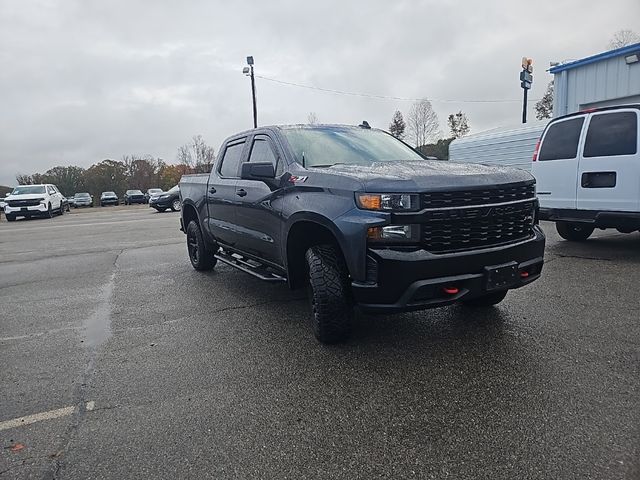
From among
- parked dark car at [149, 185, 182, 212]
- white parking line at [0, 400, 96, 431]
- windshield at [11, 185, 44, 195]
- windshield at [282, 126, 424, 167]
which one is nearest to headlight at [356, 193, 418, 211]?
windshield at [282, 126, 424, 167]

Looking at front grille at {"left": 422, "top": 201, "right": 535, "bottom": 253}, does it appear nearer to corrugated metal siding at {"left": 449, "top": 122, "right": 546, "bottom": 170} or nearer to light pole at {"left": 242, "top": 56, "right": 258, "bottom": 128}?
corrugated metal siding at {"left": 449, "top": 122, "right": 546, "bottom": 170}

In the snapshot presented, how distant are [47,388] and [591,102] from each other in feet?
49.7

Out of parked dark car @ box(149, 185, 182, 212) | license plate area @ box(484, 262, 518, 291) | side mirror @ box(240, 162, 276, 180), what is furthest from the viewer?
parked dark car @ box(149, 185, 182, 212)

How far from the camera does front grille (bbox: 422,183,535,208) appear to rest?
10.4 feet

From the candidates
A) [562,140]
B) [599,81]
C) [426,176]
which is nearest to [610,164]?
[562,140]

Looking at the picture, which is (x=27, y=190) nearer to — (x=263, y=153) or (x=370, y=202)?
(x=263, y=153)

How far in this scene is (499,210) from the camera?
3418mm

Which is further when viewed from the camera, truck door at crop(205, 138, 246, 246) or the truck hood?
truck door at crop(205, 138, 246, 246)

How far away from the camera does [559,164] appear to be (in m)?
6.96

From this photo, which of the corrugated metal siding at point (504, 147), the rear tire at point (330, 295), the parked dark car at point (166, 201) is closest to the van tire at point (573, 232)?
the corrugated metal siding at point (504, 147)

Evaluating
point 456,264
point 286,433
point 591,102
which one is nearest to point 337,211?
point 456,264

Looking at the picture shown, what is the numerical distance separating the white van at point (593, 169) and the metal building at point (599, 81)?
722 cm

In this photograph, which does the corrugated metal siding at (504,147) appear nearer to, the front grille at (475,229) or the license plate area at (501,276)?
the front grille at (475,229)

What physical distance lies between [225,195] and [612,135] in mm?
5291
